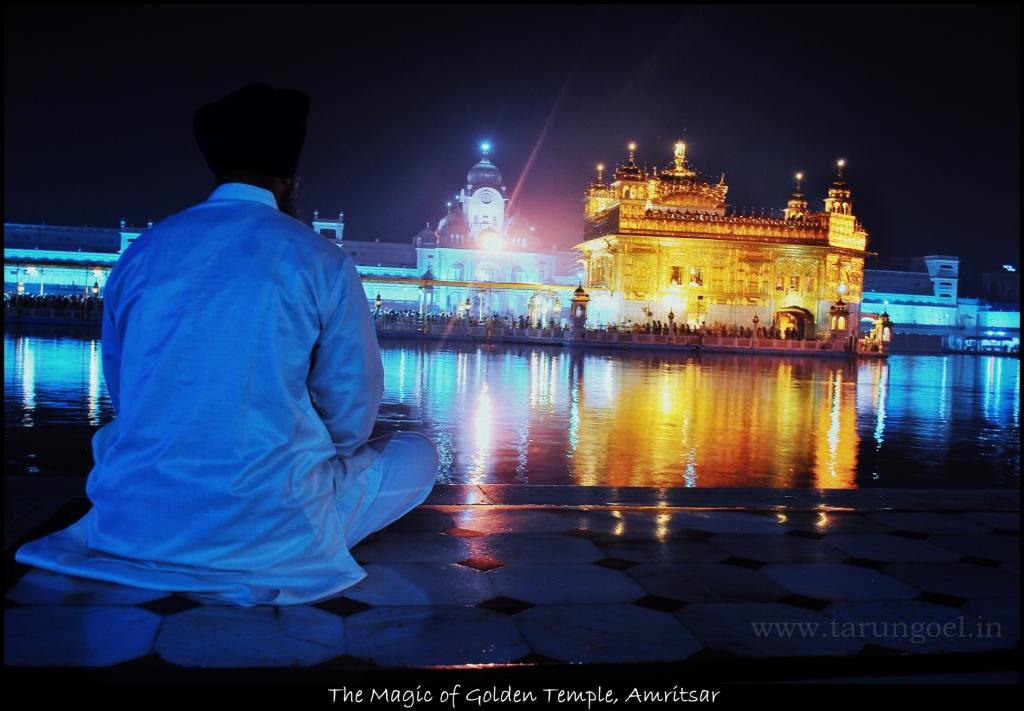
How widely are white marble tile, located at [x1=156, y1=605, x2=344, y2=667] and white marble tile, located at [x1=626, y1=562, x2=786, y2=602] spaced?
3.88ft

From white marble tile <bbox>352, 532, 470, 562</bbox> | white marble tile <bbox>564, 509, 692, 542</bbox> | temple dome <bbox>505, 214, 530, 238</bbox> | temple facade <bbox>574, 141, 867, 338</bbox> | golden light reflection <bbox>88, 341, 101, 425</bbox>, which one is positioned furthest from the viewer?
temple dome <bbox>505, 214, 530, 238</bbox>

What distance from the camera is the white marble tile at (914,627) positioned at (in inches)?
113

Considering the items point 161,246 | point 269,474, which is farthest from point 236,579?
point 161,246

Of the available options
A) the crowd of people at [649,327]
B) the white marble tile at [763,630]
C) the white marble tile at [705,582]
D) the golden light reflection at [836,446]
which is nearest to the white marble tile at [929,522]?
the golden light reflection at [836,446]

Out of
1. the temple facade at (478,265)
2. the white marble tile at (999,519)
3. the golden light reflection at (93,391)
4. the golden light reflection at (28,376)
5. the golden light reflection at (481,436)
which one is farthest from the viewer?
the temple facade at (478,265)

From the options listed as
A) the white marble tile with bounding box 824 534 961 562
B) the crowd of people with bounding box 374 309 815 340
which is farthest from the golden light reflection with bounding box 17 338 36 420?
the crowd of people with bounding box 374 309 815 340

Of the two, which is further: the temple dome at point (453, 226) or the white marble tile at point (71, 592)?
the temple dome at point (453, 226)

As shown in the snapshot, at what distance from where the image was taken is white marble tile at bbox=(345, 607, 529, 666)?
2.62 meters

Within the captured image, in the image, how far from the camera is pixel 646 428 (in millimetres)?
9523

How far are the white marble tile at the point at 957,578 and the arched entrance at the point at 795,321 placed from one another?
44.2 m

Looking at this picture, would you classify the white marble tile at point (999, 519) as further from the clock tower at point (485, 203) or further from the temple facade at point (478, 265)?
the clock tower at point (485, 203)

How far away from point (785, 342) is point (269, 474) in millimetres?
39220

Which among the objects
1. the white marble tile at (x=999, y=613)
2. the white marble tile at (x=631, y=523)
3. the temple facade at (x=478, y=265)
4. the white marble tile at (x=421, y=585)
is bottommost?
the white marble tile at (x=631, y=523)

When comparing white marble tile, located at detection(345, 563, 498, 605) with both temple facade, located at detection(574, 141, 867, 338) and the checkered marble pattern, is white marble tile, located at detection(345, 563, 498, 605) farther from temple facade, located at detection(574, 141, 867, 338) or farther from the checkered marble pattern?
temple facade, located at detection(574, 141, 867, 338)
